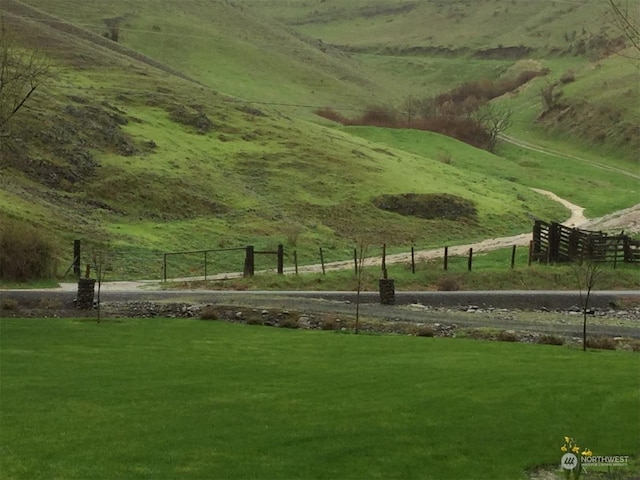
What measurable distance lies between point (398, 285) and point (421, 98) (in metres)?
137

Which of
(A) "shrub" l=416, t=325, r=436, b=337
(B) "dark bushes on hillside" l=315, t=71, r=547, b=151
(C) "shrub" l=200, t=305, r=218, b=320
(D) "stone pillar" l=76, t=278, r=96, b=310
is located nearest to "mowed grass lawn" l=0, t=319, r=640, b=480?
(A) "shrub" l=416, t=325, r=436, b=337

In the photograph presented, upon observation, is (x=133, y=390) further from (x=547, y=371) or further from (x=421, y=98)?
(x=421, y=98)

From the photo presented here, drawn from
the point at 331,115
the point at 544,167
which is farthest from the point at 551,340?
the point at 331,115

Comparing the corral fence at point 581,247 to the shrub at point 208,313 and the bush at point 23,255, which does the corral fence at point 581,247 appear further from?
the bush at point 23,255

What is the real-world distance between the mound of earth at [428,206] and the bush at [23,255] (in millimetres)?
39203

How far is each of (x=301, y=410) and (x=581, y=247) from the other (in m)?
42.5

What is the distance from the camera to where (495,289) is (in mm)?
50844

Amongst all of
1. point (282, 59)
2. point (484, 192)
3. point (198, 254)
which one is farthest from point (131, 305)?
point (282, 59)

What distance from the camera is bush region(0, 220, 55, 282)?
44.8 m

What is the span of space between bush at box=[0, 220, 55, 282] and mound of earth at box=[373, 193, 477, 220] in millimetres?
39203

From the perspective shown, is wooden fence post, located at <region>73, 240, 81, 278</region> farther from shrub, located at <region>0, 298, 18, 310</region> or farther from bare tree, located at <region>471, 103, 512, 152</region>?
bare tree, located at <region>471, 103, 512, 152</region>

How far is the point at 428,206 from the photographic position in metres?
82.1

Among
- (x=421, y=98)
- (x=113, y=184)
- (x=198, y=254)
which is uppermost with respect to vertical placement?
(x=421, y=98)

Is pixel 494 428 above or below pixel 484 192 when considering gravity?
below
